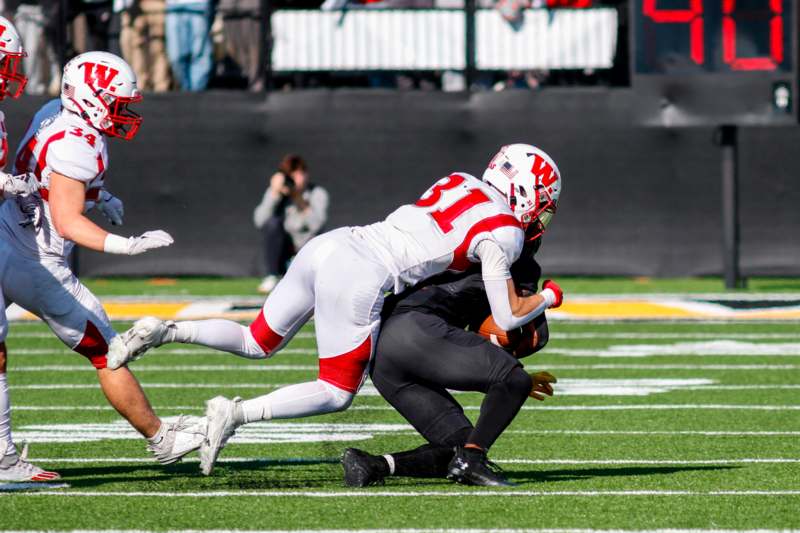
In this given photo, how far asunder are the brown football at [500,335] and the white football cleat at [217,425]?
0.98 m

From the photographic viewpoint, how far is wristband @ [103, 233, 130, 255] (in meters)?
5.83

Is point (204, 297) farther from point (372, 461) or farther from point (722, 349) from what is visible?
point (372, 461)

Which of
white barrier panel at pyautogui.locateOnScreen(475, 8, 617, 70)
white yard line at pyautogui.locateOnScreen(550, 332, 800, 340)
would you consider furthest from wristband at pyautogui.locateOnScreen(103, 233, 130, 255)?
white barrier panel at pyautogui.locateOnScreen(475, 8, 617, 70)

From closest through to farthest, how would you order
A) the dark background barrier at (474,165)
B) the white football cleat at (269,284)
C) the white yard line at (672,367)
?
the white yard line at (672,367), the white football cleat at (269,284), the dark background barrier at (474,165)

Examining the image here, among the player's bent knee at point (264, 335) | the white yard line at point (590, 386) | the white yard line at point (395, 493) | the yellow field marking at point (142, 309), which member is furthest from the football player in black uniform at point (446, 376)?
the yellow field marking at point (142, 309)

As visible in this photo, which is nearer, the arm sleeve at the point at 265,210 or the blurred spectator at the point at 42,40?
the arm sleeve at the point at 265,210

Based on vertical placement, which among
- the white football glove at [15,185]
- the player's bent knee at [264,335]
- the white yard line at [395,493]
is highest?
the white football glove at [15,185]

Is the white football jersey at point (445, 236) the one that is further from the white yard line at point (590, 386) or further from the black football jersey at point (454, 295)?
the white yard line at point (590, 386)

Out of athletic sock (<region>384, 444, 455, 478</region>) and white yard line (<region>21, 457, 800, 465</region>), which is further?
white yard line (<region>21, 457, 800, 465</region>)

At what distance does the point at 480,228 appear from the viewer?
588 centimetres

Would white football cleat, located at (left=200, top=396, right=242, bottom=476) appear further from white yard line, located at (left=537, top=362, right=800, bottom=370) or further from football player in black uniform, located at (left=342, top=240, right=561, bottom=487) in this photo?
white yard line, located at (left=537, top=362, right=800, bottom=370)

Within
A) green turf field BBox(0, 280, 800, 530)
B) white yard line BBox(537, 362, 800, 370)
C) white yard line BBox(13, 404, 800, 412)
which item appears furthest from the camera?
white yard line BBox(537, 362, 800, 370)

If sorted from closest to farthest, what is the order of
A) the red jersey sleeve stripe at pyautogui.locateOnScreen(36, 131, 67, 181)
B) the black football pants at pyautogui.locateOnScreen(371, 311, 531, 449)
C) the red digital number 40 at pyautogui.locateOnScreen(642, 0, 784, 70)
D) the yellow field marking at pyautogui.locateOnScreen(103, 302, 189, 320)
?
the black football pants at pyautogui.locateOnScreen(371, 311, 531, 449) < the red jersey sleeve stripe at pyautogui.locateOnScreen(36, 131, 67, 181) < the yellow field marking at pyautogui.locateOnScreen(103, 302, 189, 320) < the red digital number 40 at pyautogui.locateOnScreen(642, 0, 784, 70)

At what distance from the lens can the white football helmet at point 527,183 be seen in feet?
20.1
